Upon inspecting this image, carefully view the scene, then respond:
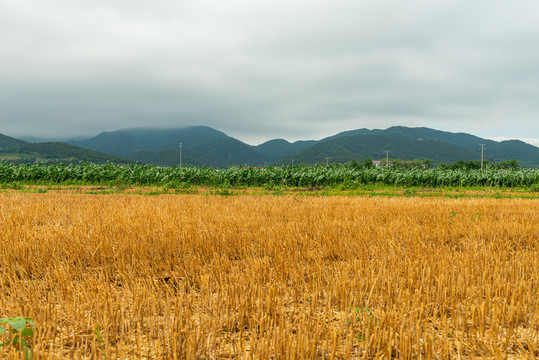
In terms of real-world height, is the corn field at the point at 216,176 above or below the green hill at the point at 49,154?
below

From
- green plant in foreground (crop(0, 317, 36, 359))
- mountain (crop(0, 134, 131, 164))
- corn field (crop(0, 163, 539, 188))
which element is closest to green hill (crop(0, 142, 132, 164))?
mountain (crop(0, 134, 131, 164))

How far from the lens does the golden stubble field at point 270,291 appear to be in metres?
2.45

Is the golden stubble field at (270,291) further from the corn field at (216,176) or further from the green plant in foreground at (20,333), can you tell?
the corn field at (216,176)

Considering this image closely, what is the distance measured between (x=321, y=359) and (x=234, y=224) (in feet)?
15.1

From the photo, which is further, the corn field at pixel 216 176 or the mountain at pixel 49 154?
the mountain at pixel 49 154

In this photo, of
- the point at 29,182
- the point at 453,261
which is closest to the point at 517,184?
the point at 453,261

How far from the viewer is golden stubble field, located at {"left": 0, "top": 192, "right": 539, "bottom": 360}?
2453 mm

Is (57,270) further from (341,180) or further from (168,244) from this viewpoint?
(341,180)

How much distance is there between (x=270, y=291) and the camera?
3207 millimetres

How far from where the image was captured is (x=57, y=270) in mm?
4148

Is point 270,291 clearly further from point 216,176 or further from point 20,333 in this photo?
point 216,176

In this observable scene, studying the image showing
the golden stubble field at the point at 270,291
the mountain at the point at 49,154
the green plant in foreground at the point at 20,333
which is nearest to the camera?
the green plant in foreground at the point at 20,333

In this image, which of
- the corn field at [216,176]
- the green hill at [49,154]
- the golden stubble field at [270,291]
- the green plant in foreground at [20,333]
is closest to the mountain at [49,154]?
the green hill at [49,154]

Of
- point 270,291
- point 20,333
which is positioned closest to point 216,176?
point 270,291
